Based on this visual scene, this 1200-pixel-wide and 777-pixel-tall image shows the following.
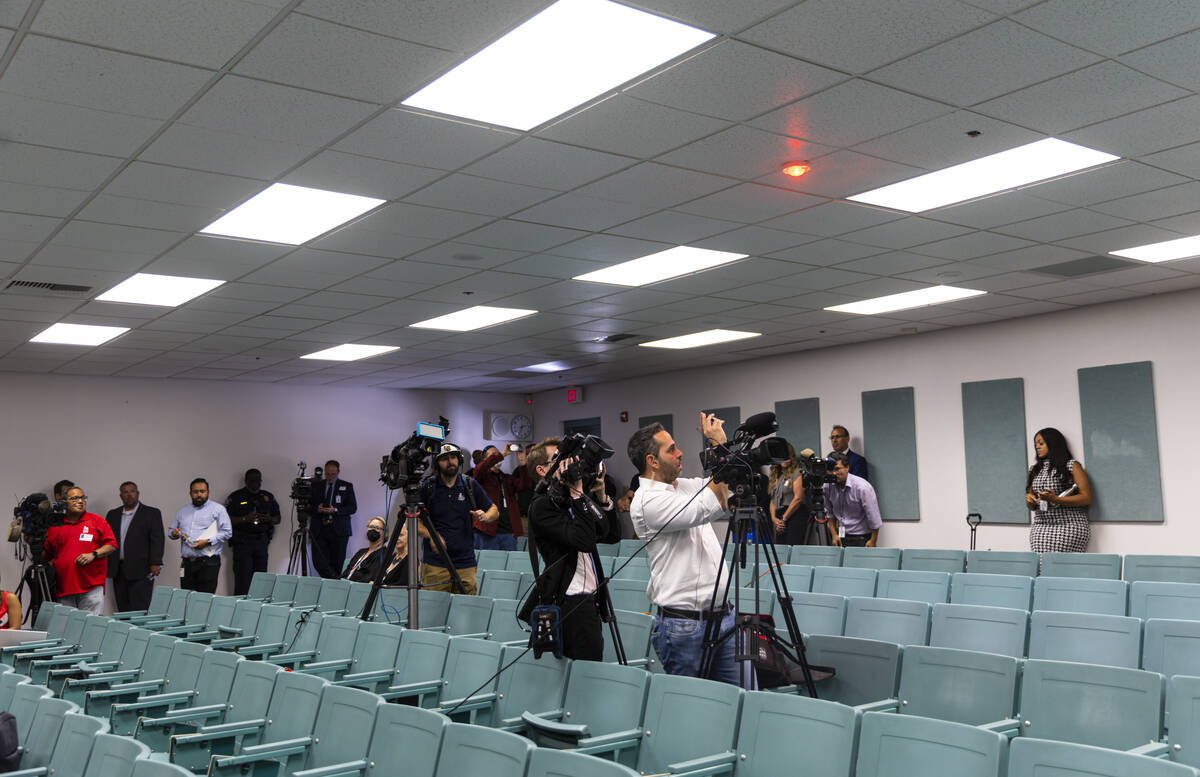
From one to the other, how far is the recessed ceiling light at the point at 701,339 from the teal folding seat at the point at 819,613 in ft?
15.1

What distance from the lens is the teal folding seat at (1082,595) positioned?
5312mm

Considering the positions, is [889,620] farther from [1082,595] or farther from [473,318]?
[473,318]

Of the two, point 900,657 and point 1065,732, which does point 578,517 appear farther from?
point 1065,732

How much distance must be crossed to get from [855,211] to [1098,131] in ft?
4.82

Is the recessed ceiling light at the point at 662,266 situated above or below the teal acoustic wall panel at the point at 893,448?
A: above

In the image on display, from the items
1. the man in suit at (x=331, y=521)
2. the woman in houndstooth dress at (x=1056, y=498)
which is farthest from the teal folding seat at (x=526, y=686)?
the man in suit at (x=331, y=521)

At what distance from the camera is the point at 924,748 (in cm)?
260

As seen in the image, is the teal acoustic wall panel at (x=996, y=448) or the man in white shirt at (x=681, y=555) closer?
the man in white shirt at (x=681, y=555)

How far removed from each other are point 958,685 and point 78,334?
832 cm

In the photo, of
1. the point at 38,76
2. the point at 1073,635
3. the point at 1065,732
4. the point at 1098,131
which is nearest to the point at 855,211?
the point at 1098,131

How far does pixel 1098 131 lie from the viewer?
14.2ft

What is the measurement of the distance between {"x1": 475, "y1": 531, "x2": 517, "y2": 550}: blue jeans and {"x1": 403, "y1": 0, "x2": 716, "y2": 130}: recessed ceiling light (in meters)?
6.69

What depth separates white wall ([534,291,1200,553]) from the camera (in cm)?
800

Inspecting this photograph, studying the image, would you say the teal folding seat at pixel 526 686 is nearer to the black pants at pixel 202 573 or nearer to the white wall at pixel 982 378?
the white wall at pixel 982 378
